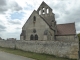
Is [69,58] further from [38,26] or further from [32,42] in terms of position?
[38,26]

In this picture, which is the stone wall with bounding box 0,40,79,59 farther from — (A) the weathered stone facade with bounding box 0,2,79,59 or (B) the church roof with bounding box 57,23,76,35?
(B) the church roof with bounding box 57,23,76,35

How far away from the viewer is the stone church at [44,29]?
100 ft

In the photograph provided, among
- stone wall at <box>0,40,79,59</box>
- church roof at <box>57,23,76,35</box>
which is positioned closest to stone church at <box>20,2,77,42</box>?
church roof at <box>57,23,76,35</box>

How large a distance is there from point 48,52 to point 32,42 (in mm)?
4094

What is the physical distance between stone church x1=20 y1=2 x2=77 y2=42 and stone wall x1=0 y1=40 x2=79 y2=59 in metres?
5.97

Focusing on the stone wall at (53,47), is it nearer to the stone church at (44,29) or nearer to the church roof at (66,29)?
the stone church at (44,29)

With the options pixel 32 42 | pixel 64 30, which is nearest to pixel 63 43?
pixel 32 42

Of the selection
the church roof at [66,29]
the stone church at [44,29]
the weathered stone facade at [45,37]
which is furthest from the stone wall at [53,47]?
the church roof at [66,29]

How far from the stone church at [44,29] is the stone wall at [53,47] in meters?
5.97

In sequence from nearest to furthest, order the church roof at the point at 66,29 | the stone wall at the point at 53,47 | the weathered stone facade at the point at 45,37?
the stone wall at the point at 53,47
the weathered stone facade at the point at 45,37
the church roof at the point at 66,29

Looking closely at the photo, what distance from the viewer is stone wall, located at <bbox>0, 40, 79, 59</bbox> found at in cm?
1773

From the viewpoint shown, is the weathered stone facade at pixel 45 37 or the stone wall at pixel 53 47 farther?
the weathered stone facade at pixel 45 37

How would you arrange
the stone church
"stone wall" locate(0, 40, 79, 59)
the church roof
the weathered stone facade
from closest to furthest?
"stone wall" locate(0, 40, 79, 59) → the weathered stone facade → the stone church → the church roof

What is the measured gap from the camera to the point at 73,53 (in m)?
17.7
